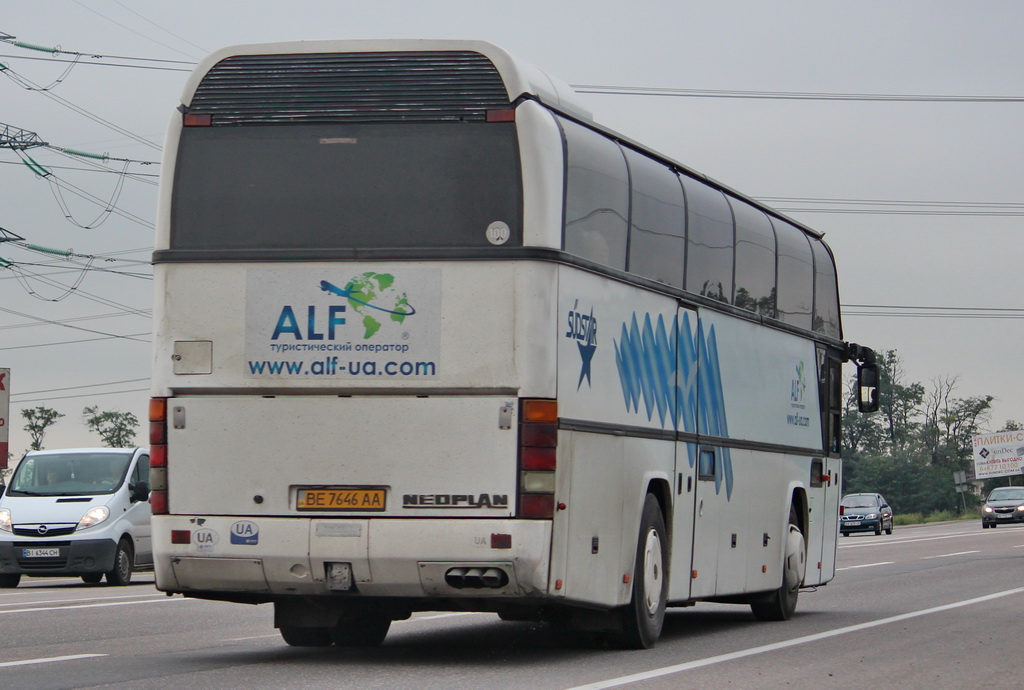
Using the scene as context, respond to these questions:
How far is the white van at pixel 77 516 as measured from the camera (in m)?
23.7

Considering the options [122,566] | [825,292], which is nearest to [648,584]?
[825,292]

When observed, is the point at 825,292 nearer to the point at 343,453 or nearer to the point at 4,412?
the point at 343,453

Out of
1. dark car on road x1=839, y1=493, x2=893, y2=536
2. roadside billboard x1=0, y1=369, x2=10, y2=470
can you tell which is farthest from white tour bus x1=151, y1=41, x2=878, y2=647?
dark car on road x1=839, y1=493, x2=893, y2=536

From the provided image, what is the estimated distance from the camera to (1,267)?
41.6 meters

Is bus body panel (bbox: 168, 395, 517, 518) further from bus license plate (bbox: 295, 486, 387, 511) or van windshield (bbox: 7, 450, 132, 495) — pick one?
van windshield (bbox: 7, 450, 132, 495)

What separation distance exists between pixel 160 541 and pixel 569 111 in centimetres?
392

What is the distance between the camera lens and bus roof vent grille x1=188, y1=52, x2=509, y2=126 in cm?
1122

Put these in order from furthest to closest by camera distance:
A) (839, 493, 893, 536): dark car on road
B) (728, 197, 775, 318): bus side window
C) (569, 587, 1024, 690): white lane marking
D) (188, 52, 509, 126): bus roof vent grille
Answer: (839, 493, 893, 536): dark car on road < (728, 197, 775, 318): bus side window < (188, 52, 509, 126): bus roof vent grille < (569, 587, 1024, 690): white lane marking

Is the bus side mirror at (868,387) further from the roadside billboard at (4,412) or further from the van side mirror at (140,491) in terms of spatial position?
the roadside billboard at (4,412)

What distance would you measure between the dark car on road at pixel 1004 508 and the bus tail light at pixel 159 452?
59.8 meters

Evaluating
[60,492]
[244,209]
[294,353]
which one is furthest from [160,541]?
[60,492]

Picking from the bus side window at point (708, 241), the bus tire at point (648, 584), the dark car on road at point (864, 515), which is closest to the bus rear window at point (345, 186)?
the bus tire at point (648, 584)

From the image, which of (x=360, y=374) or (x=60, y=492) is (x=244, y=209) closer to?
(x=360, y=374)

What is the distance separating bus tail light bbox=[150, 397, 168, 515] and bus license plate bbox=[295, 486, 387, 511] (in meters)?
0.92
